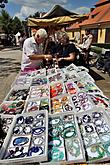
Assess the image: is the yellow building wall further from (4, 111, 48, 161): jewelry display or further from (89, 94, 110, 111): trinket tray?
(4, 111, 48, 161): jewelry display

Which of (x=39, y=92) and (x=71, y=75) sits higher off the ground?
(x=71, y=75)

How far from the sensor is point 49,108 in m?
2.81

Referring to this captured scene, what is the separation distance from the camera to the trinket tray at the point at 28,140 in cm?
200

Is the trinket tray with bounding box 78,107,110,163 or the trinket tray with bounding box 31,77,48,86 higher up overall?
the trinket tray with bounding box 31,77,48,86

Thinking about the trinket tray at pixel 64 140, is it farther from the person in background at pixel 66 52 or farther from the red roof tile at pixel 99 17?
the red roof tile at pixel 99 17

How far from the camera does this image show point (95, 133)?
2283 mm

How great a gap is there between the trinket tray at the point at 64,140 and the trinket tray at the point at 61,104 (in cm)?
14

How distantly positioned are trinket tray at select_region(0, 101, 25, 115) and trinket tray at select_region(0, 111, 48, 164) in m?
0.34

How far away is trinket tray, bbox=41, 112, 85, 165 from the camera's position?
2049mm

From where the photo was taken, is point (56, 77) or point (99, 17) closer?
point (56, 77)

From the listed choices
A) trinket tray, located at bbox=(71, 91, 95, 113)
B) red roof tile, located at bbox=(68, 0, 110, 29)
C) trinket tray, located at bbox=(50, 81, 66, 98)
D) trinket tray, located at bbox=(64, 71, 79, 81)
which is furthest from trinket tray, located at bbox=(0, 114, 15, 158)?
red roof tile, located at bbox=(68, 0, 110, 29)

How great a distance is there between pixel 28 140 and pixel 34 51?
211 centimetres

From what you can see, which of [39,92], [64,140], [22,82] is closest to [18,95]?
[39,92]

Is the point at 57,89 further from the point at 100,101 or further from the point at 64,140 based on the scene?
the point at 64,140
